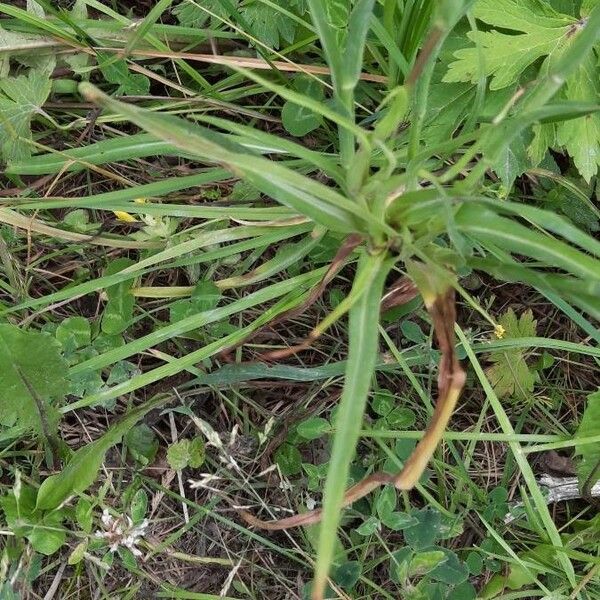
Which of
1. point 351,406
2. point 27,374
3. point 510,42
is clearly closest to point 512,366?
point 510,42

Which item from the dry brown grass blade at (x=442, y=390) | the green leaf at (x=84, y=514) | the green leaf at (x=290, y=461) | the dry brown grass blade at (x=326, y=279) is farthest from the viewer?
the green leaf at (x=290, y=461)

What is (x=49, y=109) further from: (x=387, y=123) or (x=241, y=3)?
(x=387, y=123)

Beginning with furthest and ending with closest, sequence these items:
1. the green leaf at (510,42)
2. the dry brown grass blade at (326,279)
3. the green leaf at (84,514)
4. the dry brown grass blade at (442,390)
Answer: the green leaf at (84,514)
the green leaf at (510,42)
the dry brown grass blade at (326,279)
the dry brown grass blade at (442,390)

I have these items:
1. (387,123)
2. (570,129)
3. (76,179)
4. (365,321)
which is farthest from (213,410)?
(570,129)

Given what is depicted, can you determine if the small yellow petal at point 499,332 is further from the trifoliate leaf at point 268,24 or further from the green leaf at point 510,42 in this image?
the trifoliate leaf at point 268,24

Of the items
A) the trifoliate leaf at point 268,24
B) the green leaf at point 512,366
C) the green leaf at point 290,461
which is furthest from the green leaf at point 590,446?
the trifoliate leaf at point 268,24

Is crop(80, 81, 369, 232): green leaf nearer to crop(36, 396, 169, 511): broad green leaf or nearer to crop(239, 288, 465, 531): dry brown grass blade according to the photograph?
crop(239, 288, 465, 531): dry brown grass blade

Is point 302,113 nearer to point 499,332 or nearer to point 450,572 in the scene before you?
point 499,332
